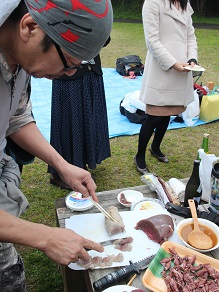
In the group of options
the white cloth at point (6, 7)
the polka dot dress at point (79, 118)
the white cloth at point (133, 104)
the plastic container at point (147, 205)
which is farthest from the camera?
the white cloth at point (133, 104)

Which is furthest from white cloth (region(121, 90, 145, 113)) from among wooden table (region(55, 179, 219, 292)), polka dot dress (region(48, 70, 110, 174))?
wooden table (region(55, 179, 219, 292))

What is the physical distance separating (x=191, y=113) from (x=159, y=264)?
4.10m

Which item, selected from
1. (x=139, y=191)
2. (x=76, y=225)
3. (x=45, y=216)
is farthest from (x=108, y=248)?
(x=45, y=216)

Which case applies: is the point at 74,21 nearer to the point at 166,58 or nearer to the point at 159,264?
the point at 159,264

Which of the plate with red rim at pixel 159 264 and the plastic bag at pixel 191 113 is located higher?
the plate with red rim at pixel 159 264

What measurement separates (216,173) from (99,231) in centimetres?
74

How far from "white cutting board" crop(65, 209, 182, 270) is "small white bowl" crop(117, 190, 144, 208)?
0.54 ft

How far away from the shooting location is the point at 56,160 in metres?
1.87

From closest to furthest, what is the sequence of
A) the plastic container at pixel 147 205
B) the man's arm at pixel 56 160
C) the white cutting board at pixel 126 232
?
the white cutting board at pixel 126 232 < the man's arm at pixel 56 160 < the plastic container at pixel 147 205

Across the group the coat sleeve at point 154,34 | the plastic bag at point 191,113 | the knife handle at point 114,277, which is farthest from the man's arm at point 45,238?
the plastic bag at point 191,113

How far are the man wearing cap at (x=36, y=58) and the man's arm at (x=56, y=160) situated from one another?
7.1 inches

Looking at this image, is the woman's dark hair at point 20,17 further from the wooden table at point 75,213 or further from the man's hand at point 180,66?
the man's hand at point 180,66

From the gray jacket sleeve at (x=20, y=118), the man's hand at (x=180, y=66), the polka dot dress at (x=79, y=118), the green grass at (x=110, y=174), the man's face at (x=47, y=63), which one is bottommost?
the green grass at (x=110, y=174)

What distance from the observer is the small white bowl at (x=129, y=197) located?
6.70ft
